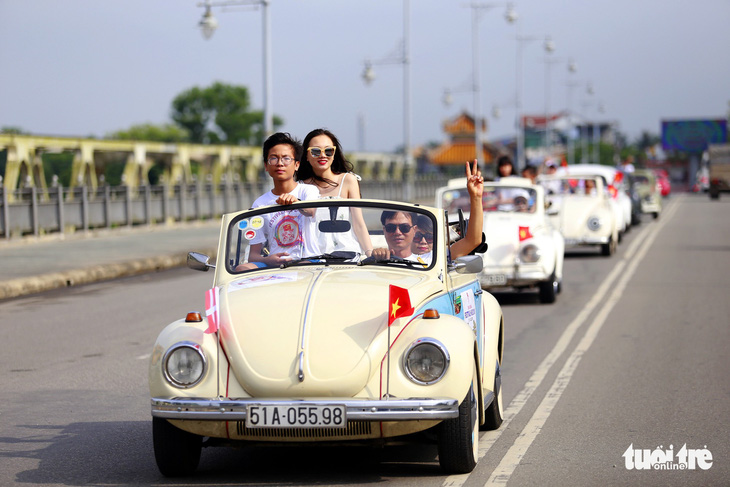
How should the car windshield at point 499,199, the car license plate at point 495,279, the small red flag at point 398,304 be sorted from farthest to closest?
the car windshield at point 499,199, the car license plate at point 495,279, the small red flag at point 398,304

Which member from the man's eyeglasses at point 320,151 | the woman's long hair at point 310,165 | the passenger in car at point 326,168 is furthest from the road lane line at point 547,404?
the man's eyeglasses at point 320,151

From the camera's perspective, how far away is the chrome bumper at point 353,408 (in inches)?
210

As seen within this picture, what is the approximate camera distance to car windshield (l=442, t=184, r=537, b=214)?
15562 millimetres

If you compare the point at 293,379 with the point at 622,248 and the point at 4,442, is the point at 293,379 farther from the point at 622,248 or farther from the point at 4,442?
the point at 622,248

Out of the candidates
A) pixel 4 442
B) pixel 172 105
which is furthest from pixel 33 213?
pixel 172 105

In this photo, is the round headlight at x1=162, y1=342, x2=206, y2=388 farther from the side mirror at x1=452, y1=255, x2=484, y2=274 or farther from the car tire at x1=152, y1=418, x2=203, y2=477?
the side mirror at x1=452, y1=255, x2=484, y2=274

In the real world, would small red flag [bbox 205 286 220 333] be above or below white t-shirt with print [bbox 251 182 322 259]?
below

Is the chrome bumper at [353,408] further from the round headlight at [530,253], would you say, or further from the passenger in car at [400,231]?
the round headlight at [530,253]

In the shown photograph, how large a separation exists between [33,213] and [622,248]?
1402 centimetres

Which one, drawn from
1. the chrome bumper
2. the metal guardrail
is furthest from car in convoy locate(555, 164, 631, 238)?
the chrome bumper

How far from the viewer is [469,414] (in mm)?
5699

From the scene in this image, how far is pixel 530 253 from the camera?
14.7m

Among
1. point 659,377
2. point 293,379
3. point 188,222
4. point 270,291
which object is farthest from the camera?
point 188,222

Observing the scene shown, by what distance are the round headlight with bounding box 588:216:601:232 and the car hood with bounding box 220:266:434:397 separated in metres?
17.3
